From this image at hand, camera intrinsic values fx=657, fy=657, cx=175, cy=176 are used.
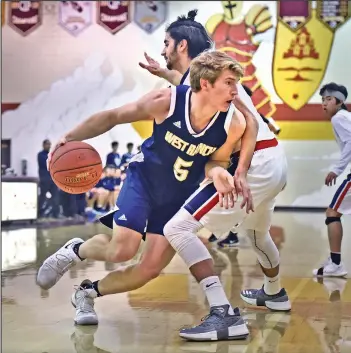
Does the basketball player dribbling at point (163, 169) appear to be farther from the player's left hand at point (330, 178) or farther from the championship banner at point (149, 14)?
the championship banner at point (149, 14)

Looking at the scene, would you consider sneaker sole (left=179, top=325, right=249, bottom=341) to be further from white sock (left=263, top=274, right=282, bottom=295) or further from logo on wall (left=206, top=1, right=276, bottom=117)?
logo on wall (left=206, top=1, right=276, bottom=117)

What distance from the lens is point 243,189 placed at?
323 centimetres

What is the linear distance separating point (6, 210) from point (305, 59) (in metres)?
6.66

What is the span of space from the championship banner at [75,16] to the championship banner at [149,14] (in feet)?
3.40

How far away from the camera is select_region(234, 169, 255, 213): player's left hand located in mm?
3236

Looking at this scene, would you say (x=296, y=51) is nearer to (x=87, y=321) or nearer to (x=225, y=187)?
(x=225, y=187)

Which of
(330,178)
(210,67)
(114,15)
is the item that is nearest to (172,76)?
(210,67)

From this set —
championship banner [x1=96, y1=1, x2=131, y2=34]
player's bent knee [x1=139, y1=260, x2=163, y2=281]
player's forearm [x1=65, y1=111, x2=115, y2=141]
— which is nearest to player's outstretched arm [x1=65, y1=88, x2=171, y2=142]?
player's forearm [x1=65, y1=111, x2=115, y2=141]

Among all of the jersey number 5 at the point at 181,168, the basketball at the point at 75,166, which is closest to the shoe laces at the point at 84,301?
the basketball at the point at 75,166

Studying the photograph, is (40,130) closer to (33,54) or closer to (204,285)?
(33,54)

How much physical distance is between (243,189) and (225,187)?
9 centimetres

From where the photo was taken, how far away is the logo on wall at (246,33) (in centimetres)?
1288

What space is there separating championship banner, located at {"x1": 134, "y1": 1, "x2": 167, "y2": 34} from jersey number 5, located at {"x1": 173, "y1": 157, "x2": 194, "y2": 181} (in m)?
10.3

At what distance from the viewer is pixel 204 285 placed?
328cm
